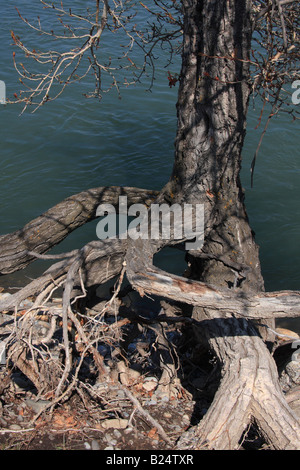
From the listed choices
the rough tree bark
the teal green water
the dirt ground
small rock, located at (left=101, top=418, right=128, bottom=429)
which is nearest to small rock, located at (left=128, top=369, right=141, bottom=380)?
the dirt ground

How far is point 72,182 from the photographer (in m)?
9.52

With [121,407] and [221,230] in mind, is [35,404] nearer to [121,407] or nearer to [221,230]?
[121,407]

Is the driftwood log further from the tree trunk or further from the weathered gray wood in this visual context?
the weathered gray wood

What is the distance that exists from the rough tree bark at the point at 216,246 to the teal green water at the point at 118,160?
8.84 feet

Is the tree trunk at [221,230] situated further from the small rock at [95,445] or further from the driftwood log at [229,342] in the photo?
the small rock at [95,445]

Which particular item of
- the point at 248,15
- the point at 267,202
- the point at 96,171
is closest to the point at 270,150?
the point at 267,202

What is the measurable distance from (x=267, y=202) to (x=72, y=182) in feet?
12.6

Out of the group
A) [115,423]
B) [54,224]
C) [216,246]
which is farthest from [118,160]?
[115,423]

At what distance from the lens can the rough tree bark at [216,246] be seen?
368 cm

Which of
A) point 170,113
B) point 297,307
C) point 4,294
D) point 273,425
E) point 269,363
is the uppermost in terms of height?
point 170,113

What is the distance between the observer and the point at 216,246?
507 cm

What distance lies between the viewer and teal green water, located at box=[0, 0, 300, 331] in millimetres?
8422
